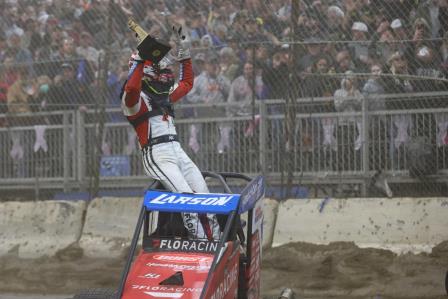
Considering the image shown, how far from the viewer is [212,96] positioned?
10.8 metres

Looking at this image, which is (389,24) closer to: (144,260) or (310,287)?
(310,287)

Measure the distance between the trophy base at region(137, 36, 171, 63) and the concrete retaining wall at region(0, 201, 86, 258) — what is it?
4655 mm

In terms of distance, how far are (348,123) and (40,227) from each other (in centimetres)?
407

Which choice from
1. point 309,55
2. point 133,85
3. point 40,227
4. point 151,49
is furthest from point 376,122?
point 40,227

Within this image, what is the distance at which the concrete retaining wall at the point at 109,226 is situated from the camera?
34.0 ft

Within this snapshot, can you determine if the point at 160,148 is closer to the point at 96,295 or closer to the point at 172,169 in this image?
the point at 172,169

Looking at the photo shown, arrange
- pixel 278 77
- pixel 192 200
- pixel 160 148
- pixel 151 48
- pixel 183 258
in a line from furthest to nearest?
pixel 278 77 < pixel 160 148 < pixel 151 48 < pixel 192 200 < pixel 183 258

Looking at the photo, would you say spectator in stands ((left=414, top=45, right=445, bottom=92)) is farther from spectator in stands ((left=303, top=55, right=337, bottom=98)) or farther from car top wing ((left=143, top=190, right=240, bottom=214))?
car top wing ((left=143, top=190, right=240, bottom=214))

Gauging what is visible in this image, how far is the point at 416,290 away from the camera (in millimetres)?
8328

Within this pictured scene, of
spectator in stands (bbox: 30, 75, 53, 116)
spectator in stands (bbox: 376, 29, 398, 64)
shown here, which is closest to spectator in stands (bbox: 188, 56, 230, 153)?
spectator in stands (bbox: 376, 29, 398, 64)

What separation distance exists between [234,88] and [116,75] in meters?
1.69

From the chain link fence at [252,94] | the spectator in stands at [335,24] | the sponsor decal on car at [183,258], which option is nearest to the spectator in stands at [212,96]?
the chain link fence at [252,94]

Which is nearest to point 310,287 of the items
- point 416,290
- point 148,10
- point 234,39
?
point 416,290

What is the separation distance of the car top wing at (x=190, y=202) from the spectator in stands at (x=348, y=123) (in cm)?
405
